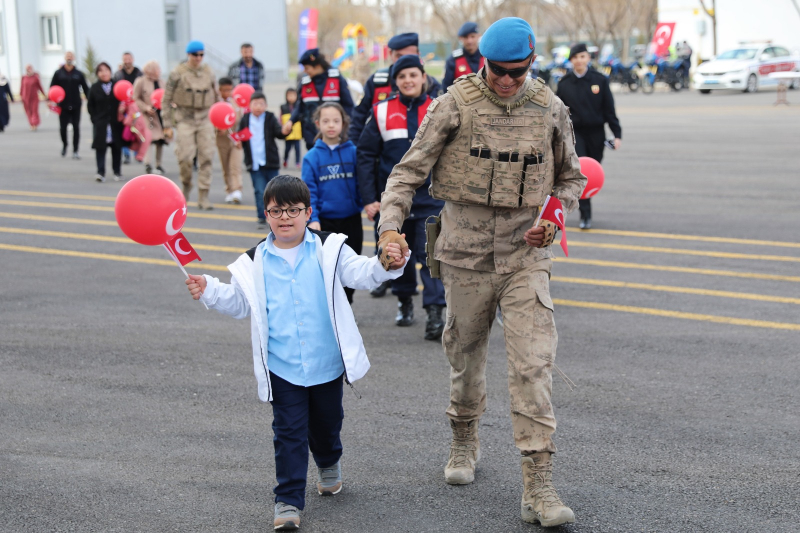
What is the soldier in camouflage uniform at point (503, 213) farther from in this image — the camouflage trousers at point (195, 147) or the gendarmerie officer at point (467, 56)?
the camouflage trousers at point (195, 147)

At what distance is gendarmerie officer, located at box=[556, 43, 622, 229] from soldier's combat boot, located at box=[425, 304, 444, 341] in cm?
444

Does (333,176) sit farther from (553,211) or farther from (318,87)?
(318,87)

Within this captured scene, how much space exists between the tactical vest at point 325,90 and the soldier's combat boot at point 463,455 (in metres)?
7.27

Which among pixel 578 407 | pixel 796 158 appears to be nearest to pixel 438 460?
pixel 578 407

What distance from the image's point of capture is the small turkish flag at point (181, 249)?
13.4 ft

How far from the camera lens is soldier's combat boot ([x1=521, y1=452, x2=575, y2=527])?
152 inches

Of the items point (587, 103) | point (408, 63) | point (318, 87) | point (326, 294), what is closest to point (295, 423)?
point (326, 294)

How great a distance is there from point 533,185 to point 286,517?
1813mm

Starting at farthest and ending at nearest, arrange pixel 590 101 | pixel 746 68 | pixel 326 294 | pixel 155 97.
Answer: pixel 746 68 → pixel 155 97 → pixel 590 101 → pixel 326 294

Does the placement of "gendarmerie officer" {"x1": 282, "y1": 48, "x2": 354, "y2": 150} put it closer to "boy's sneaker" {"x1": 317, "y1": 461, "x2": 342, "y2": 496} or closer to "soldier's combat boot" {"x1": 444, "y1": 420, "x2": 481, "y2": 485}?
"soldier's combat boot" {"x1": 444, "y1": 420, "x2": 481, "y2": 485}

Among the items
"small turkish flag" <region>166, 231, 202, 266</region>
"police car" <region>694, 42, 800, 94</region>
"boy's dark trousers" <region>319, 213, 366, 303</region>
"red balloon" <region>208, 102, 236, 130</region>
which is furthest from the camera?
"police car" <region>694, 42, 800, 94</region>

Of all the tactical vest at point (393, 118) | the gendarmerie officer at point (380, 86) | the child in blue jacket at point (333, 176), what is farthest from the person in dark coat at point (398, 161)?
the gendarmerie officer at point (380, 86)

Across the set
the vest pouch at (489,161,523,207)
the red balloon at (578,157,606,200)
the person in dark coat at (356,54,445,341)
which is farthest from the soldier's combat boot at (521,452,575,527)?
the person in dark coat at (356,54,445,341)

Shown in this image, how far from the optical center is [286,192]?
391cm
